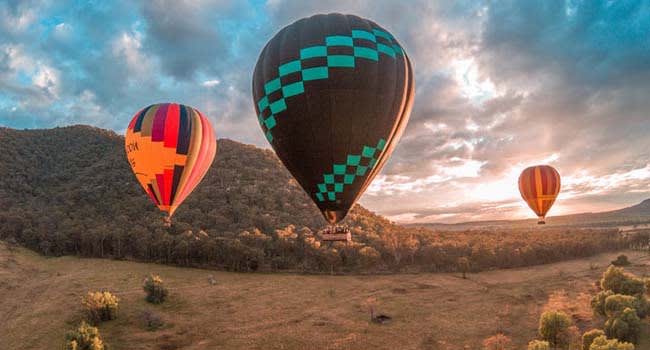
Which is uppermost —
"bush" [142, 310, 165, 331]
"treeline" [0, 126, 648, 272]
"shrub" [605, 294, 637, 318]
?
"treeline" [0, 126, 648, 272]

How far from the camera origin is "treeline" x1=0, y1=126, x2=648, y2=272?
69.1 m

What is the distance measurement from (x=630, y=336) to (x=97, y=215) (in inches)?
3801

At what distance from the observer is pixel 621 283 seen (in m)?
44.1

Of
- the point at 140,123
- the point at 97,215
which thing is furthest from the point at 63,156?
the point at 140,123

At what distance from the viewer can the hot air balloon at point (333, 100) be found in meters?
18.9

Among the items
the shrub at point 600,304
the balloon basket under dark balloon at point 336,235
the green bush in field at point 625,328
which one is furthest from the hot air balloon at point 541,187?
the balloon basket under dark balloon at point 336,235

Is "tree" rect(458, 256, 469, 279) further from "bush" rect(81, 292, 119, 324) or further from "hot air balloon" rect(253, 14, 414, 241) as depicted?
"bush" rect(81, 292, 119, 324)

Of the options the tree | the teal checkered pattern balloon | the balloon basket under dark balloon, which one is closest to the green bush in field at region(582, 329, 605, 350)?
the balloon basket under dark balloon

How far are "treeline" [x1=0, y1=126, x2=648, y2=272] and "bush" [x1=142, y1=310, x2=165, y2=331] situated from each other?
24.0 m

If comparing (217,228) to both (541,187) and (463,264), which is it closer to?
(463,264)

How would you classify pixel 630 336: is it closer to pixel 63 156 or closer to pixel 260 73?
pixel 260 73

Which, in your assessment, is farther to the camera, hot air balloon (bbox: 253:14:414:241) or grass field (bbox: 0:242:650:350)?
grass field (bbox: 0:242:650:350)

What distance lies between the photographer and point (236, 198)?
103 meters

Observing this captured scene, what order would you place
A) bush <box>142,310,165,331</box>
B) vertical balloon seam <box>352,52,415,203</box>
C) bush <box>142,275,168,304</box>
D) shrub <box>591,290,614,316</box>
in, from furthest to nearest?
bush <box>142,275,168,304</box>, shrub <box>591,290,614,316</box>, bush <box>142,310,165,331</box>, vertical balloon seam <box>352,52,415,203</box>
